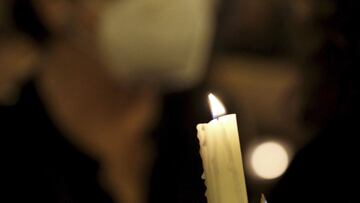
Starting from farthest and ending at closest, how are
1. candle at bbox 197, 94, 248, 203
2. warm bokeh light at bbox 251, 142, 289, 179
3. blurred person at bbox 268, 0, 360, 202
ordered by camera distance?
1. warm bokeh light at bbox 251, 142, 289, 179
2. blurred person at bbox 268, 0, 360, 202
3. candle at bbox 197, 94, 248, 203

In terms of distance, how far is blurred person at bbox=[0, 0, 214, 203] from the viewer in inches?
33.2

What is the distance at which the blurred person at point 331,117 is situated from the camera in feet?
2.62

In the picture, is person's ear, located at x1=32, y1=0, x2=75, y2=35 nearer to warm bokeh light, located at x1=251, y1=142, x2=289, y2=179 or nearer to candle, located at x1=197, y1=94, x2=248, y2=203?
warm bokeh light, located at x1=251, y1=142, x2=289, y2=179

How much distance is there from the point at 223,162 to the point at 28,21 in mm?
738

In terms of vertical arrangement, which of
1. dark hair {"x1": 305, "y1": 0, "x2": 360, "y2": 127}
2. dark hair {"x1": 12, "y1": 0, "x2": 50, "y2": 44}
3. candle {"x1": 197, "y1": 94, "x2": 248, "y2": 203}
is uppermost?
dark hair {"x1": 12, "y1": 0, "x2": 50, "y2": 44}

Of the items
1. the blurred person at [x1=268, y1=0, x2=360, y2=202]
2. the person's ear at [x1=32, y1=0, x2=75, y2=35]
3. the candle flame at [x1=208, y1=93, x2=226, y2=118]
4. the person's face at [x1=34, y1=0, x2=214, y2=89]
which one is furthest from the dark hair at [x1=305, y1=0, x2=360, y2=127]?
the candle flame at [x1=208, y1=93, x2=226, y2=118]

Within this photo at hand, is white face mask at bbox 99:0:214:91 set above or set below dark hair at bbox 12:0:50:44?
below

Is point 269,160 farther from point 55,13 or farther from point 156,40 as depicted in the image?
point 55,13

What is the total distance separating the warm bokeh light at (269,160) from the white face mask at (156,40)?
0.16 metres

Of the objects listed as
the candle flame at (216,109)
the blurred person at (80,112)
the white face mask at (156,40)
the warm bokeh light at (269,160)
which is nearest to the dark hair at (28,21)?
the blurred person at (80,112)

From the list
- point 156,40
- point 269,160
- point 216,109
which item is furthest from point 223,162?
point 269,160

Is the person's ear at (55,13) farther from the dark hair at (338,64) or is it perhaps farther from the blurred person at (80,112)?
the dark hair at (338,64)

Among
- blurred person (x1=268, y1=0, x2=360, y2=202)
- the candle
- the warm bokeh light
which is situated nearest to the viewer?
the candle

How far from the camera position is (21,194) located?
835 mm
